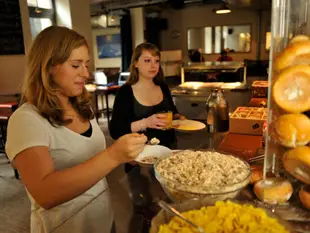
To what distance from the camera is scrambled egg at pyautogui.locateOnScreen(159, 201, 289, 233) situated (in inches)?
24.2

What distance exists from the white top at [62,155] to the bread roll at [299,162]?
20.6 inches

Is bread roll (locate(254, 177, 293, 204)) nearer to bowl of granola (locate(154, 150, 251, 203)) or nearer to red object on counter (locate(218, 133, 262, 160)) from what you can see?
bowl of granola (locate(154, 150, 251, 203))

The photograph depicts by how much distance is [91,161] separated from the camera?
0.88 metres

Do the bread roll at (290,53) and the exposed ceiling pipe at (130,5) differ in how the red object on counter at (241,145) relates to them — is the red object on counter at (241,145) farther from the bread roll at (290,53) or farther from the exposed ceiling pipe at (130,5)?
the exposed ceiling pipe at (130,5)

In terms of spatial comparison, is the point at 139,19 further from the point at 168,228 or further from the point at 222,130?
the point at 168,228

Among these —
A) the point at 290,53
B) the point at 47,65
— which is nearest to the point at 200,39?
the point at 47,65

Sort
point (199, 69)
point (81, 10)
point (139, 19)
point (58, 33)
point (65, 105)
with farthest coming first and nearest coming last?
point (139, 19) < point (81, 10) < point (199, 69) < point (65, 105) < point (58, 33)

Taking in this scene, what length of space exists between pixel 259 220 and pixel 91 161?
51 centimetres

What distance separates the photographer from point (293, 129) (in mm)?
695

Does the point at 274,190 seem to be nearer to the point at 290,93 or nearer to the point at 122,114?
the point at 290,93

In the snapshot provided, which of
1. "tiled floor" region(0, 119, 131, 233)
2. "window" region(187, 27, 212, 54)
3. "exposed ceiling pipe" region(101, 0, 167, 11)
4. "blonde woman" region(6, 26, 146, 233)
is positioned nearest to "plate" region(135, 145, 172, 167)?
"blonde woman" region(6, 26, 146, 233)

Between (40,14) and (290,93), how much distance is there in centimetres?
554

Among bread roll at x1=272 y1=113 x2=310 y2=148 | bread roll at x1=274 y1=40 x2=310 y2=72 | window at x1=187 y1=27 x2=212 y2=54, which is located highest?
window at x1=187 y1=27 x2=212 y2=54

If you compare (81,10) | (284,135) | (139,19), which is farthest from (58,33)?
(139,19)
